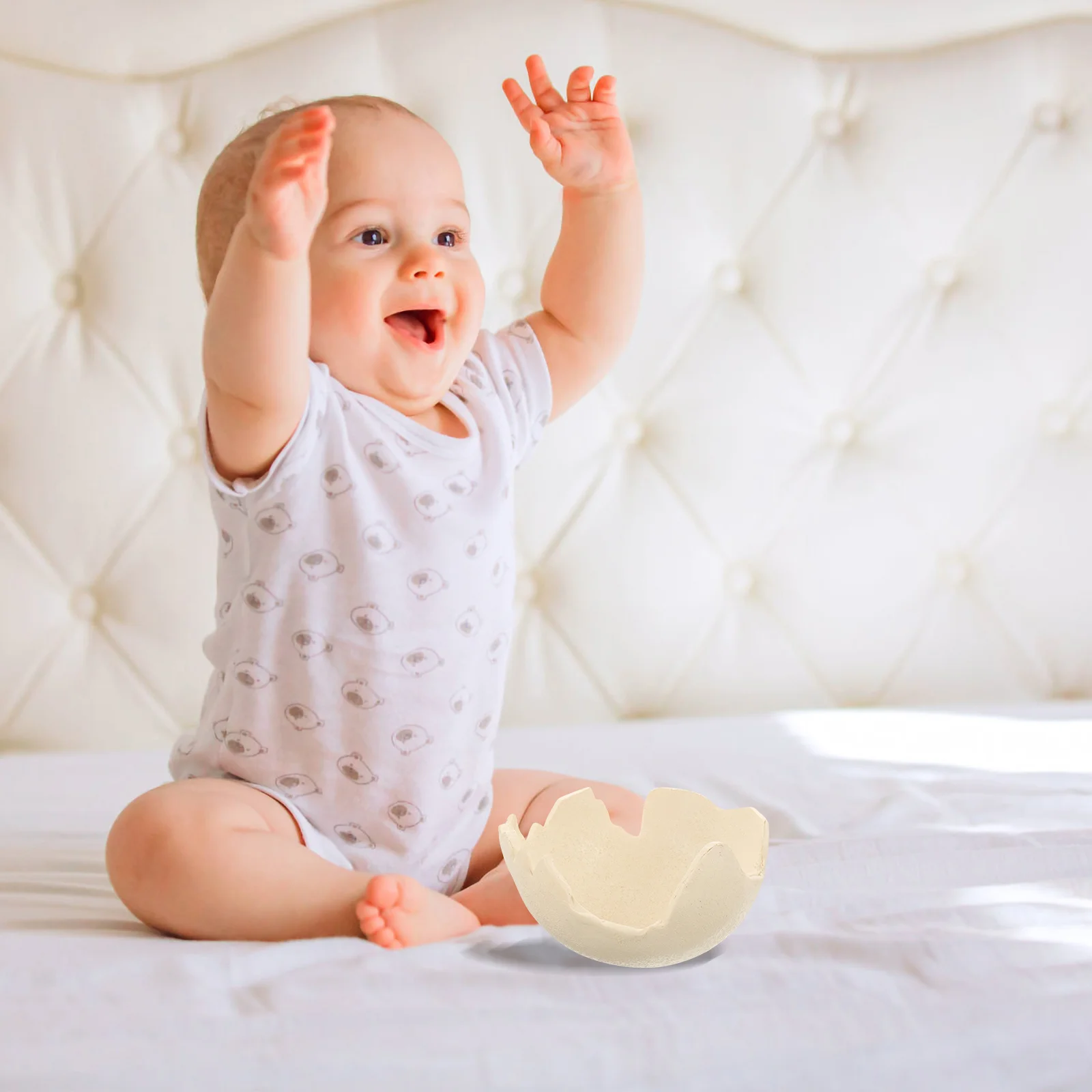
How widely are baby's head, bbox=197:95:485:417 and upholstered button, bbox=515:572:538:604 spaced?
59 cm

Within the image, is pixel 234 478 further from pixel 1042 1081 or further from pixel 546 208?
pixel 546 208

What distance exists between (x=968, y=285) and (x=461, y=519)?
93 centimetres

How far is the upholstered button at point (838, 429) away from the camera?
158 cm

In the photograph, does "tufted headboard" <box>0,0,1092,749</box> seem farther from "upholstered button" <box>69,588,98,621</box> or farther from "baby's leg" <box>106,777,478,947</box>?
"baby's leg" <box>106,777,478,947</box>

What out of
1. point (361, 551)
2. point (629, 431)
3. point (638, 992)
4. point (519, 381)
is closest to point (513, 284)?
point (629, 431)

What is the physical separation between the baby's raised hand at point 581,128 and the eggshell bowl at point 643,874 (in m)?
0.47

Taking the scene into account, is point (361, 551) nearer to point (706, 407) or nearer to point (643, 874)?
point (643, 874)

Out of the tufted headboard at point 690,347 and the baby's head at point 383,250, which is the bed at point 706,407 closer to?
the tufted headboard at point 690,347

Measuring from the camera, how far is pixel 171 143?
1.44 meters

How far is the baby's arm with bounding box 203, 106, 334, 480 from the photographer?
0.74 m

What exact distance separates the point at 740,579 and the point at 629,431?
0.74 ft

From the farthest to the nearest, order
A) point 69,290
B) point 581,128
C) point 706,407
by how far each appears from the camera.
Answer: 1. point 706,407
2. point 69,290
3. point 581,128

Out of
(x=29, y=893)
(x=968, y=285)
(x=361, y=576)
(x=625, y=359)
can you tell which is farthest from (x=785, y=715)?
(x=29, y=893)

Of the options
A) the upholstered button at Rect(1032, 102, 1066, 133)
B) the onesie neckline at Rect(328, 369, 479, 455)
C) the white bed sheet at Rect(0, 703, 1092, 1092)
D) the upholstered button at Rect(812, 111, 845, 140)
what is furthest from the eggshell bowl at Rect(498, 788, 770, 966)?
the upholstered button at Rect(1032, 102, 1066, 133)
